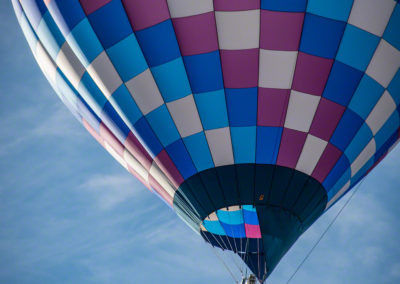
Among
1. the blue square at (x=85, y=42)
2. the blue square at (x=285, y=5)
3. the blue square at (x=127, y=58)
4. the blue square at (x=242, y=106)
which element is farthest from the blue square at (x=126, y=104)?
the blue square at (x=285, y=5)

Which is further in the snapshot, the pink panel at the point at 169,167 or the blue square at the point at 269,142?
the pink panel at the point at 169,167

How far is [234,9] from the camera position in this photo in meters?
6.32

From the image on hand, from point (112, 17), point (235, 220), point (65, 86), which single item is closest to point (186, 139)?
point (235, 220)

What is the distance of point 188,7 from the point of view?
6.39m

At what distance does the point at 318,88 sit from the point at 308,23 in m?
0.69

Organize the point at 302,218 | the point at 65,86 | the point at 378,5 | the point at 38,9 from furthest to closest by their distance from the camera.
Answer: the point at 65,86, the point at 38,9, the point at 302,218, the point at 378,5

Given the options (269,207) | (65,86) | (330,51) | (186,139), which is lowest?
(269,207)

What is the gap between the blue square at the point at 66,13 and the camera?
268 inches

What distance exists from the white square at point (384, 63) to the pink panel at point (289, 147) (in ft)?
3.26

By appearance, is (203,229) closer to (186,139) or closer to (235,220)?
(235,220)

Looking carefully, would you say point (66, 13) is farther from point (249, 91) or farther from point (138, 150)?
point (249, 91)

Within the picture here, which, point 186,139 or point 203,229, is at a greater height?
point 186,139

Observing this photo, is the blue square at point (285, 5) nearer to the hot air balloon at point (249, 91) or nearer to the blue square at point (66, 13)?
the hot air balloon at point (249, 91)

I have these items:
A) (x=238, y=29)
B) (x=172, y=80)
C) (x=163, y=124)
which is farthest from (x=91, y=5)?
(x=238, y=29)
